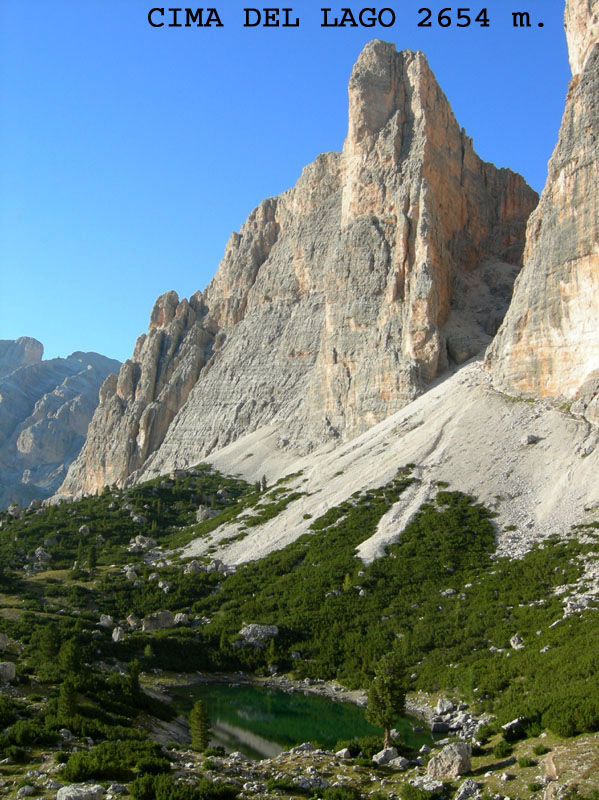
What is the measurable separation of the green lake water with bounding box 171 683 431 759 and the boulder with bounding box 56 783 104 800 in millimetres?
11952

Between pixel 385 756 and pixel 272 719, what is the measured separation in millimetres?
12981

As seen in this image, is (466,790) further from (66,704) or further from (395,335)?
(395,335)

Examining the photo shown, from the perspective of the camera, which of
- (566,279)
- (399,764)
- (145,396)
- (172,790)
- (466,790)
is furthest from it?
(145,396)

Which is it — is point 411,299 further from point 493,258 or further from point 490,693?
point 490,693

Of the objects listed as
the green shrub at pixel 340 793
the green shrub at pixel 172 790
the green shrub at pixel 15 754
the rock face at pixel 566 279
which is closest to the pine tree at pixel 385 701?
the green shrub at pixel 340 793

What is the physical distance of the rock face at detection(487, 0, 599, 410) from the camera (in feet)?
201

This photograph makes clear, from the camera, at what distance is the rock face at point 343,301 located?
8438cm

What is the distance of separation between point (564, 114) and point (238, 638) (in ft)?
186

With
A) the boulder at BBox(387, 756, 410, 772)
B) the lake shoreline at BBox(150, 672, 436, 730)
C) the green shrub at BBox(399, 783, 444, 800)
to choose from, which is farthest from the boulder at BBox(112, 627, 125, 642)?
the green shrub at BBox(399, 783, 444, 800)

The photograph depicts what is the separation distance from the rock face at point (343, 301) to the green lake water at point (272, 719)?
148 ft

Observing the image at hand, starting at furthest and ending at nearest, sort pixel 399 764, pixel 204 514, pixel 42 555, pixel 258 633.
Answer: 1. pixel 204 514
2. pixel 42 555
3. pixel 258 633
4. pixel 399 764

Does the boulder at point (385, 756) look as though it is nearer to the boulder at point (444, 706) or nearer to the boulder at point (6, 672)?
the boulder at point (444, 706)

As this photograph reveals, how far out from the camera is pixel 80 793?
18.4 metres

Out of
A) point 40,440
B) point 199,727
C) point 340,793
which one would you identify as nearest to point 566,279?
point 199,727
